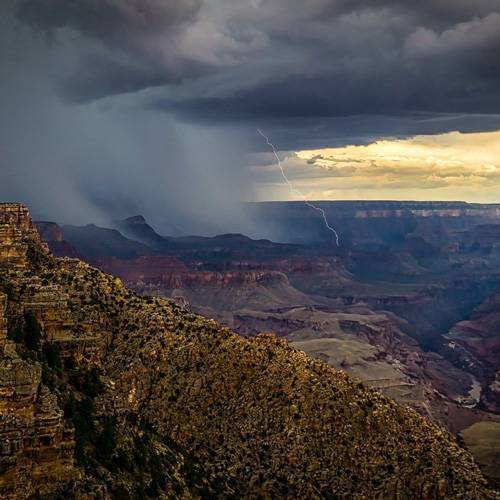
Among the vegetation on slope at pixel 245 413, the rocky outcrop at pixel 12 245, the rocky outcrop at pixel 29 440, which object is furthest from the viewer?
the rocky outcrop at pixel 12 245

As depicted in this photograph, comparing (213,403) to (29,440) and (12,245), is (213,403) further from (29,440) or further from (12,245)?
(29,440)

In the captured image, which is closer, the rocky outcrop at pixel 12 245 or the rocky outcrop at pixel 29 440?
the rocky outcrop at pixel 29 440

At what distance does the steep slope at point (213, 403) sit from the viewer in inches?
1037

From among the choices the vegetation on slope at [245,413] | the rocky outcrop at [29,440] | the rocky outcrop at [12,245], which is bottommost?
the vegetation on slope at [245,413]

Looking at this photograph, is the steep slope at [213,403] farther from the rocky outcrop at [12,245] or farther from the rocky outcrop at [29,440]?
the rocky outcrop at [29,440]

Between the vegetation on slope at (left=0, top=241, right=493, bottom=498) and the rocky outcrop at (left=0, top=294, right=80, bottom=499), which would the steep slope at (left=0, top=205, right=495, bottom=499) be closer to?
the vegetation on slope at (left=0, top=241, right=493, bottom=498)

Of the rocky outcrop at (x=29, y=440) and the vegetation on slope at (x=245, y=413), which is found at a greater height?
the rocky outcrop at (x=29, y=440)

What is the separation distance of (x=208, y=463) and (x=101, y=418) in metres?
10.7

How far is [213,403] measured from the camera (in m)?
36.6

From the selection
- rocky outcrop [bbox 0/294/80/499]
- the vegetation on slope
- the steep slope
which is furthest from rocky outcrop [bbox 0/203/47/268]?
rocky outcrop [bbox 0/294/80/499]

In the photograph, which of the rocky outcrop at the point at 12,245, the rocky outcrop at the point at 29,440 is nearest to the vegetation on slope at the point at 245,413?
the rocky outcrop at the point at 12,245

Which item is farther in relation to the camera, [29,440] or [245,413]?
[245,413]

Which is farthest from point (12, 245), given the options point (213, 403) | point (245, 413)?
point (245, 413)

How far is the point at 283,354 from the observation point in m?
41.0
